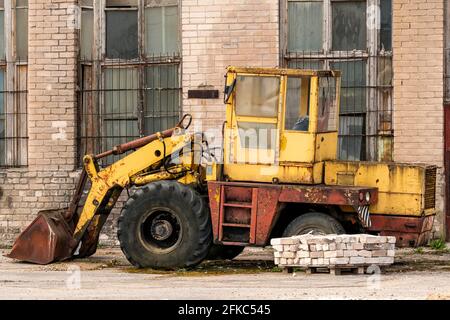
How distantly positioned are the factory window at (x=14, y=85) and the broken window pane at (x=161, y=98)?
7.00 feet

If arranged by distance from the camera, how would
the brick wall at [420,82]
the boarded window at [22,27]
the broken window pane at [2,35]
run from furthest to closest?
the broken window pane at [2,35], the boarded window at [22,27], the brick wall at [420,82]

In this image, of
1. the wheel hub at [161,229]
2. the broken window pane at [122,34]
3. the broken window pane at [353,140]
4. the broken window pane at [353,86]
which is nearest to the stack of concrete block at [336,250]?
the wheel hub at [161,229]

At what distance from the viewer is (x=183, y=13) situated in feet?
64.9

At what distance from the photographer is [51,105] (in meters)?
20.3

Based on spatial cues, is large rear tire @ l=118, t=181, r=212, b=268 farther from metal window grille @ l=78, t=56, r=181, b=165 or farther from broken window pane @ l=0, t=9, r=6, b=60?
broken window pane @ l=0, t=9, r=6, b=60

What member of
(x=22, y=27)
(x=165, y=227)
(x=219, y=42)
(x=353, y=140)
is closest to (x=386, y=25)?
(x=353, y=140)

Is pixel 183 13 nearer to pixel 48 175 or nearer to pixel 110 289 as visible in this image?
pixel 48 175

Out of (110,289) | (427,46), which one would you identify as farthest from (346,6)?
(110,289)

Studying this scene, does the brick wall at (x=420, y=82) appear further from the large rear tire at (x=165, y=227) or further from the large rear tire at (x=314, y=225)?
the large rear tire at (x=165, y=227)

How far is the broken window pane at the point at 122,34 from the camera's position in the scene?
20375mm

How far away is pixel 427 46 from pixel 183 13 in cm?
396

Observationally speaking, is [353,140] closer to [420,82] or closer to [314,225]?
[420,82]

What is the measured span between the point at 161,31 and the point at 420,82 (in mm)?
4388

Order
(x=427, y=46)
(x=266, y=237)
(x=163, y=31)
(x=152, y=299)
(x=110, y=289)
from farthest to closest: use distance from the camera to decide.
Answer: (x=163, y=31)
(x=427, y=46)
(x=266, y=237)
(x=110, y=289)
(x=152, y=299)
